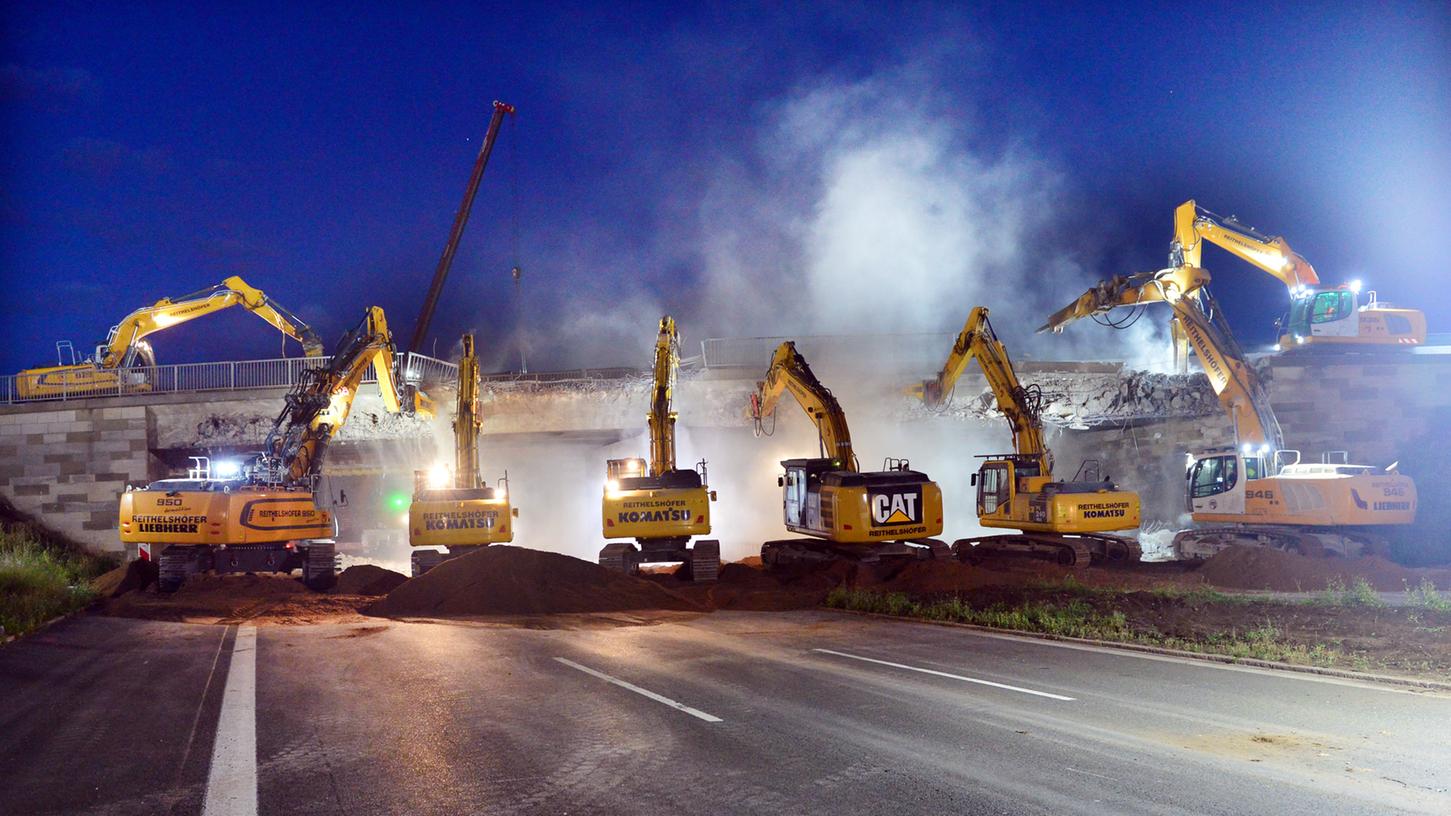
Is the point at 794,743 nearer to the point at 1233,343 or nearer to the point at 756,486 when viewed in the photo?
the point at 1233,343

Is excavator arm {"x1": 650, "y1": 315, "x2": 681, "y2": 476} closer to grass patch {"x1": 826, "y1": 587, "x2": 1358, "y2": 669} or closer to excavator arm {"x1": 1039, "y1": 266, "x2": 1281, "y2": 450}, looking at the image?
grass patch {"x1": 826, "y1": 587, "x2": 1358, "y2": 669}

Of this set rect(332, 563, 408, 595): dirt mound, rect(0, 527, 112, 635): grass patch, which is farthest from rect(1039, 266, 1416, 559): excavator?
rect(0, 527, 112, 635): grass patch

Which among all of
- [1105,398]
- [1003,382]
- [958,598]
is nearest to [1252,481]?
[1003,382]

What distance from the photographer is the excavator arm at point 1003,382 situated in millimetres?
24031

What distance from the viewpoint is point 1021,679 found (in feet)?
33.1

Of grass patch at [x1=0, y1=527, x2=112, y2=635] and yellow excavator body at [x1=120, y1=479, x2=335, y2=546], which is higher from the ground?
yellow excavator body at [x1=120, y1=479, x2=335, y2=546]

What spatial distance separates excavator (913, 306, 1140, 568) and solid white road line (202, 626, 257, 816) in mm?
17341

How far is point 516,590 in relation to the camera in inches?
722

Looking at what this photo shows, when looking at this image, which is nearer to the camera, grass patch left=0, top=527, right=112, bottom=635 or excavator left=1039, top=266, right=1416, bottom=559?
grass patch left=0, top=527, right=112, bottom=635

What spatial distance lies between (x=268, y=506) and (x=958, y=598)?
15.0m

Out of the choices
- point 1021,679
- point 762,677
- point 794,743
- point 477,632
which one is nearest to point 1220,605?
point 1021,679

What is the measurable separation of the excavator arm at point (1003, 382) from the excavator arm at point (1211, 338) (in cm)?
375

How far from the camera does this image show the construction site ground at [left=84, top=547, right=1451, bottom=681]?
12656mm

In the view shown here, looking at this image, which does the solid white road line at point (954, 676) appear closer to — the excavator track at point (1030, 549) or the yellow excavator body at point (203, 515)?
the excavator track at point (1030, 549)
